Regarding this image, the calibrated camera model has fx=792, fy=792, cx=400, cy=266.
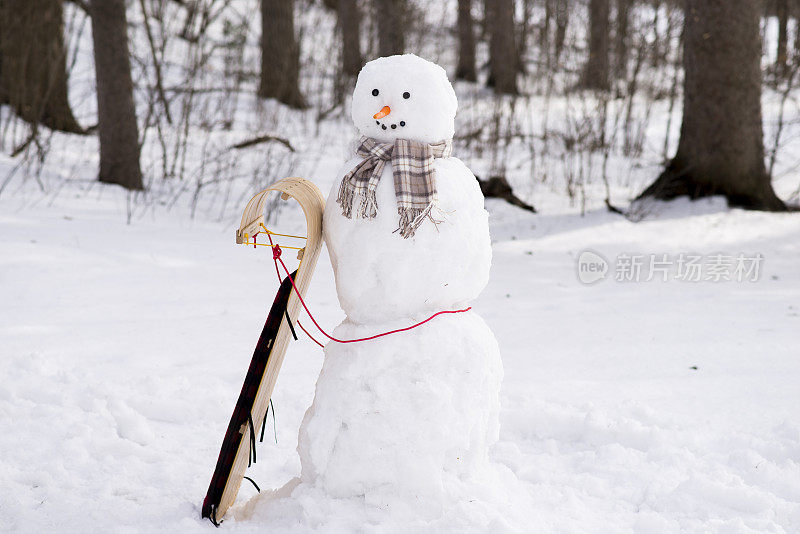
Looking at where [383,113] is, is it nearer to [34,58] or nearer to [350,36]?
[34,58]

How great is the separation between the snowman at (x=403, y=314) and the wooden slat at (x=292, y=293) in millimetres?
81

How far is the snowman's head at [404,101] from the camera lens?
7.60 feet

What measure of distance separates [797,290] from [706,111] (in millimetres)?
2015

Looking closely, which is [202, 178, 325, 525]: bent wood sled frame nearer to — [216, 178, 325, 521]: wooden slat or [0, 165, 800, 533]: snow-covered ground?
[216, 178, 325, 521]: wooden slat

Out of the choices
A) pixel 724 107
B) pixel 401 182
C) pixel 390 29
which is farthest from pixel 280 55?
pixel 401 182

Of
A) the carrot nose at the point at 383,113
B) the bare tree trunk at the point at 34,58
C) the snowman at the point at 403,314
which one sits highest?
the bare tree trunk at the point at 34,58

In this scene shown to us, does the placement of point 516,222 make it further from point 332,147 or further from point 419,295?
Result: point 419,295

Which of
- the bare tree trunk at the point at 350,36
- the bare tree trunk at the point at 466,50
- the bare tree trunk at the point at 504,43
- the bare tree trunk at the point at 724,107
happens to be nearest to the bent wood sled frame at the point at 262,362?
the bare tree trunk at the point at 724,107

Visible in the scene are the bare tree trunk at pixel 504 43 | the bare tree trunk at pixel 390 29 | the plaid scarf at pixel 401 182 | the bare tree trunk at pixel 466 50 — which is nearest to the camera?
the plaid scarf at pixel 401 182

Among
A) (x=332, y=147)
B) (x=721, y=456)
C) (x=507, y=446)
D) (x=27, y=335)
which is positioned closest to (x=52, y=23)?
(x=332, y=147)

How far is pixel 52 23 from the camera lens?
860 cm

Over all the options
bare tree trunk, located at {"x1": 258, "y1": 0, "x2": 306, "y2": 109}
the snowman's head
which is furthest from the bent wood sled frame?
bare tree trunk, located at {"x1": 258, "y1": 0, "x2": 306, "y2": 109}

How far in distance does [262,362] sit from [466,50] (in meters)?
15.3

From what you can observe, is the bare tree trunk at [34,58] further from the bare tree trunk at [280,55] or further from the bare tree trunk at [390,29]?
the bare tree trunk at [280,55]
